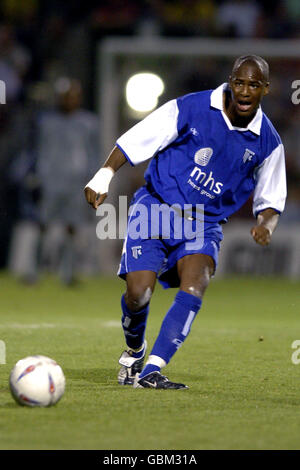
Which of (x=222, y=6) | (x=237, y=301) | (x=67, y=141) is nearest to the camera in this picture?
(x=237, y=301)

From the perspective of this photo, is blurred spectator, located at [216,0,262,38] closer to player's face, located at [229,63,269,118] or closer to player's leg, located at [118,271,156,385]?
player's face, located at [229,63,269,118]

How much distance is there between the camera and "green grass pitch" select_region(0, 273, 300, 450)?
463 centimetres

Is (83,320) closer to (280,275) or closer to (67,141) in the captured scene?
(67,141)

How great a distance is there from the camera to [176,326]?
19.8ft

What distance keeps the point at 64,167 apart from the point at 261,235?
7816 millimetres

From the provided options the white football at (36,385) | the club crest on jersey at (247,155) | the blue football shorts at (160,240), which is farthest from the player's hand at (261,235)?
the white football at (36,385)

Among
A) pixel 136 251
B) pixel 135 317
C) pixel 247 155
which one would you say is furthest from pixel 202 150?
pixel 135 317

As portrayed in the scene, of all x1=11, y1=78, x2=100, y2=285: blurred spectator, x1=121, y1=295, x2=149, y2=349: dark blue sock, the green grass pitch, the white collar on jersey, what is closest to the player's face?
the white collar on jersey

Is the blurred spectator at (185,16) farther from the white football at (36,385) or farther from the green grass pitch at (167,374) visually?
the white football at (36,385)

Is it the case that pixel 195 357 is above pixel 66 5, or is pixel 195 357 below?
below

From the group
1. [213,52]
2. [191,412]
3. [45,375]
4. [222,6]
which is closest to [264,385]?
[191,412]

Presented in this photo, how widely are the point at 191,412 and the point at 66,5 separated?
528 inches
